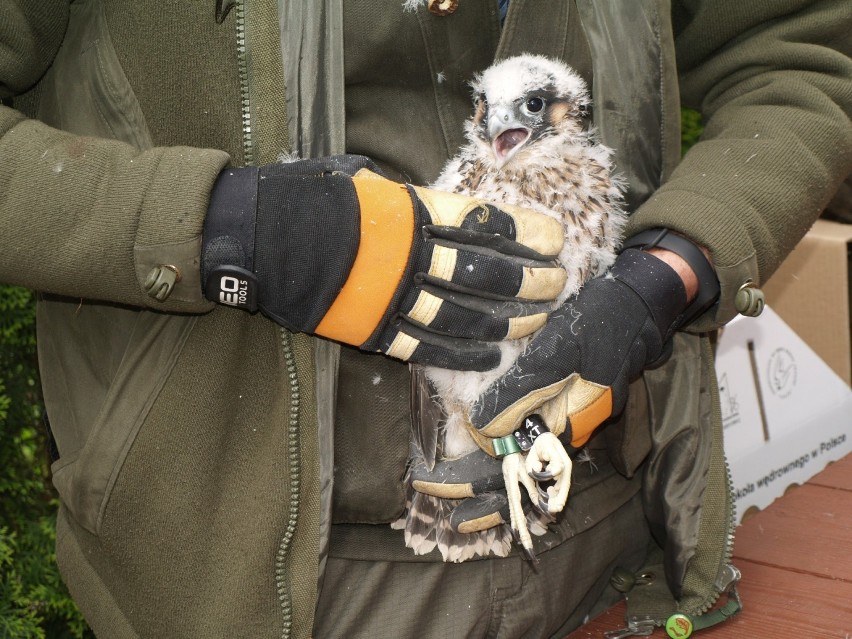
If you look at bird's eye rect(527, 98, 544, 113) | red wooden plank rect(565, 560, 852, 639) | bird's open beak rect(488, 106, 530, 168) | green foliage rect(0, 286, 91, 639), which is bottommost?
green foliage rect(0, 286, 91, 639)

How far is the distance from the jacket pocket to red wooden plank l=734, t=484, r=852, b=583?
127 centimetres

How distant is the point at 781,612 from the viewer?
62.6 inches

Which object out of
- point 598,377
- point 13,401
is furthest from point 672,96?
point 13,401

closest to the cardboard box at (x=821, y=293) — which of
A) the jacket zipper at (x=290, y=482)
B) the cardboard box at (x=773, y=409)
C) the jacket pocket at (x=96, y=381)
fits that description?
the cardboard box at (x=773, y=409)

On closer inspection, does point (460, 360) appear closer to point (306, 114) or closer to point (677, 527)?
point (306, 114)

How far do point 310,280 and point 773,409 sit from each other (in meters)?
1.86

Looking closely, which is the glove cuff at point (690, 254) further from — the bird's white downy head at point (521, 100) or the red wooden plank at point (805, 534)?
the red wooden plank at point (805, 534)

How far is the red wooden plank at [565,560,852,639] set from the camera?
5.01 ft

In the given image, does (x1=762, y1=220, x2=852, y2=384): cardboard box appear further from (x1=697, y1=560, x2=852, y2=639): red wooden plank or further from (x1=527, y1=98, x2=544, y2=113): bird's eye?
(x1=527, y1=98, x2=544, y2=113): bird's eye

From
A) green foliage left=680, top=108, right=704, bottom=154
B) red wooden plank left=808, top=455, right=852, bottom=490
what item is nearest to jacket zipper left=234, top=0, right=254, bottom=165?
red wooden plank left=808, top=455, right=852, bottom=490

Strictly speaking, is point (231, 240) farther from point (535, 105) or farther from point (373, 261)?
point (535, 105)

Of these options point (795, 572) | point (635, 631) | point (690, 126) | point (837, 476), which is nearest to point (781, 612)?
point (795, 572)

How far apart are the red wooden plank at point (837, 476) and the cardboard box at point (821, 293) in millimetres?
789

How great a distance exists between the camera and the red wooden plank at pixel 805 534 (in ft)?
5.68
